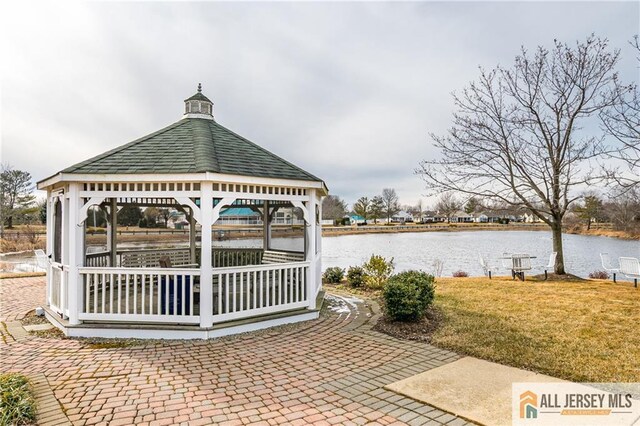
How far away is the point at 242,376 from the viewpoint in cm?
429

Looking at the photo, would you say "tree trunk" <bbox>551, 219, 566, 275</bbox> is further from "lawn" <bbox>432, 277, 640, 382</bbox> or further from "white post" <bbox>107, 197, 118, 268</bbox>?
"white post" <bbox>107, 197, 118, 268</bbox>

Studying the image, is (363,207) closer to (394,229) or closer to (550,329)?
(394,229)

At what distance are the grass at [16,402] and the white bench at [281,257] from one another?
5325 millimetres

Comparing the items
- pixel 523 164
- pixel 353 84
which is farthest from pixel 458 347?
pixel 523 164

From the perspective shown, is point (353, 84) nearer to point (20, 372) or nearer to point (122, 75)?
point (122, 75)

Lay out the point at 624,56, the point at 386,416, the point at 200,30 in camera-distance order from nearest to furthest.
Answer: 1. the point at 386,416
2. the point at 200,30
3. the point at 624,56

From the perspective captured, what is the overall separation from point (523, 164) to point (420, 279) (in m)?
9.15

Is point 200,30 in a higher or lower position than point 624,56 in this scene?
lower

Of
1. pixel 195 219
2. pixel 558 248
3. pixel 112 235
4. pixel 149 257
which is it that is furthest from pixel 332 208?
pixel 195 219

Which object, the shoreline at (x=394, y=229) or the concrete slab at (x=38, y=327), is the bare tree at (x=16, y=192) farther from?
the concrete slab at (x=38, y=327)

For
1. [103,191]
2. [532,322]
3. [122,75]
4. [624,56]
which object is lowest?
[532,322]

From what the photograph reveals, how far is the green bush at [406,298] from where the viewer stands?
634cm

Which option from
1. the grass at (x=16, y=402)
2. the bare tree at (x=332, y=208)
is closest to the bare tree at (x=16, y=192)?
the grass at (x=16, y=402)

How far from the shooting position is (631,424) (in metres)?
3.16
